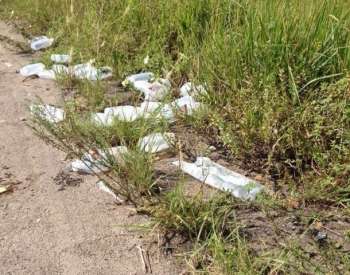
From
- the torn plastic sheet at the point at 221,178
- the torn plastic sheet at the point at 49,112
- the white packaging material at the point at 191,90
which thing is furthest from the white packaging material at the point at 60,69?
the torn plastic sheet at the point at 221,178

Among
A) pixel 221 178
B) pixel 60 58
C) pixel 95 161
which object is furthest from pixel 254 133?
pixel 60 58

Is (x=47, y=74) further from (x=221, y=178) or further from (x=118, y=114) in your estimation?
(x=221, y=178)

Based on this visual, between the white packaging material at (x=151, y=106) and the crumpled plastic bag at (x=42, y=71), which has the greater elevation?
the white packaging material at (x=151, y=106)

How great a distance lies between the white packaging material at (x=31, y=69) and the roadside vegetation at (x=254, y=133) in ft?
1.20

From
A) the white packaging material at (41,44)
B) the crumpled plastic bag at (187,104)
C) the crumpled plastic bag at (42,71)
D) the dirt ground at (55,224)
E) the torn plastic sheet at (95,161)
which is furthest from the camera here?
the white packaging material at (41,44)

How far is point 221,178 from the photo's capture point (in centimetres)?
250

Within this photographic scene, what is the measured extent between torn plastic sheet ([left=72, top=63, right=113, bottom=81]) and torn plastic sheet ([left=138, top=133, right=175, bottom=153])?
3.09ft

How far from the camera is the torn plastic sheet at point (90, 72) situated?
358 centimetres

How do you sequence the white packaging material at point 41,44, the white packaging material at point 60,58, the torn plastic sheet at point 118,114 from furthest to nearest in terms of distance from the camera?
the white packaging material at point 41,44
the white packaging material at point 60,58
the torn plastic sheet at point 118,114

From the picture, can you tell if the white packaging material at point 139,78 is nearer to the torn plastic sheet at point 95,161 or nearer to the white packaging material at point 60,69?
the white packaging material at point 60,69

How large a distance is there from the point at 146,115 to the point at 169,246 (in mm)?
964

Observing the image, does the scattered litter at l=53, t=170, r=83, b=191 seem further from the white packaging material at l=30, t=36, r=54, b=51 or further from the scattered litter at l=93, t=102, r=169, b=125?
the white packaging material at l=30, t=36, r=54, b=51

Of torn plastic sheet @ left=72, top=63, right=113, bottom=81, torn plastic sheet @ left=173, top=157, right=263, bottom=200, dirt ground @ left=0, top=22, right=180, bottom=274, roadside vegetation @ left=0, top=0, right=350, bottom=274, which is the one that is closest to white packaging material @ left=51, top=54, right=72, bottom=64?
torn plastic sheet @ left=72, top=63, right=113, bottom=81

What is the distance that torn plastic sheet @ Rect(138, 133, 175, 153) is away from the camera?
2655mm
